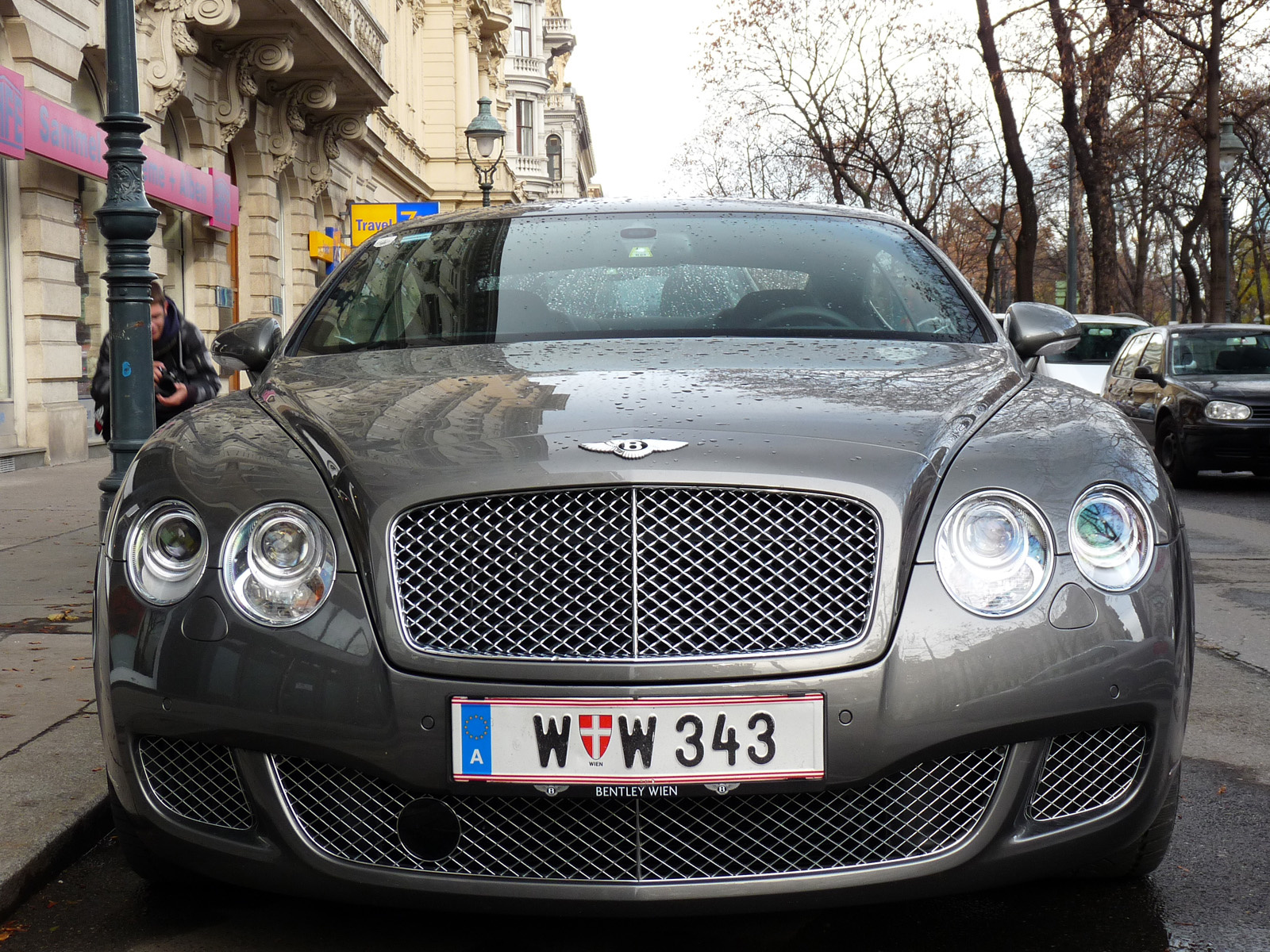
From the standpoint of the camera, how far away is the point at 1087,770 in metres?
2.63

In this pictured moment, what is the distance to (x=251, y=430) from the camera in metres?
3.02

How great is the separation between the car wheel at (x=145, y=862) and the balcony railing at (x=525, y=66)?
214ft

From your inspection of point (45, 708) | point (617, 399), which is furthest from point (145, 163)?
point (617, 399)

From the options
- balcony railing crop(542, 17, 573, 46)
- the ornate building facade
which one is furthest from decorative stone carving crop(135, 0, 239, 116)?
balcony railing crop(542, 17, 573, 46)

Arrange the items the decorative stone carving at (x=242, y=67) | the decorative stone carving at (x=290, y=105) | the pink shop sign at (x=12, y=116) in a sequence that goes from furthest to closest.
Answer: the decorative stone carving at (x=290, y=105) < the decorative stone carving at (x=242, y=67) < the pink shop sign at (x=12, y=116)

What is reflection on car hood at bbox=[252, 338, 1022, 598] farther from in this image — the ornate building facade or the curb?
the ornate building facade

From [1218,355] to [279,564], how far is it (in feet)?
43.4

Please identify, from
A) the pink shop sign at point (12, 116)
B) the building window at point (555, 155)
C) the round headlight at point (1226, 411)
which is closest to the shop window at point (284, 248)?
the pink shop sign at point (12, 116)

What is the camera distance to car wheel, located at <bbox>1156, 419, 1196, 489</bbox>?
1344 cm

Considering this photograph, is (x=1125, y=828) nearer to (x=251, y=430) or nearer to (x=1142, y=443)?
(x=1142, y=443)

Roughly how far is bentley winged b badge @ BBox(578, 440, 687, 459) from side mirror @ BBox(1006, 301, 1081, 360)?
1.73m

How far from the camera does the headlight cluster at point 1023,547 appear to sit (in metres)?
2.56

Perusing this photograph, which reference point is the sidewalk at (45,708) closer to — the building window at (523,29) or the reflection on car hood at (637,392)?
the reflection on car hood at (637,392)

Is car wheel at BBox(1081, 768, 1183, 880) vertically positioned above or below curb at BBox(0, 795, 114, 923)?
above
